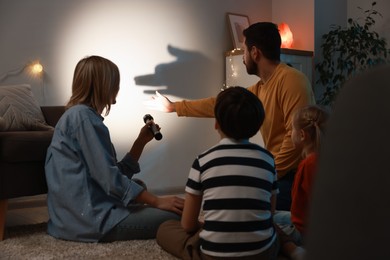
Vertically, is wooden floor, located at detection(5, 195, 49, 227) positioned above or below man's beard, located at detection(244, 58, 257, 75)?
below

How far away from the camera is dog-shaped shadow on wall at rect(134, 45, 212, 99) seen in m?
3.46

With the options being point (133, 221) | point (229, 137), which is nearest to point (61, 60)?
point (133, 221)

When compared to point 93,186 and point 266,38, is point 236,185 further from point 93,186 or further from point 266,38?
point 266,38

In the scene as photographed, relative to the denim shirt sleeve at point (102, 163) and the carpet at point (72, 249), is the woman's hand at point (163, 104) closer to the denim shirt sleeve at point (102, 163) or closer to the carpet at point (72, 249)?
the denim shirt sleeve at point (102, 163)

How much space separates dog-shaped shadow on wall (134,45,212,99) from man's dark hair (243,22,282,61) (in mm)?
1420

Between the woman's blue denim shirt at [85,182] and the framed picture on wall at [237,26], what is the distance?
213 centimetres

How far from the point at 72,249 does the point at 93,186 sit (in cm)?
26

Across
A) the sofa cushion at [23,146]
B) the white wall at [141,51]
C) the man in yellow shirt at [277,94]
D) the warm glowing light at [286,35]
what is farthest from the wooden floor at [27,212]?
the warm glowing light at [286,35]

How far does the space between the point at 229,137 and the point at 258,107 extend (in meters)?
0.13

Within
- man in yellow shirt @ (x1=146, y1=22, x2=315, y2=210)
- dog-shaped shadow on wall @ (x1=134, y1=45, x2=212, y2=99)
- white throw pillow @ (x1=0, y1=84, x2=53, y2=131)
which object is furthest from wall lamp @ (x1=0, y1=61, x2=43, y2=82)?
man in yellow shirt @ (x1=146, y1=22, x2=315, y2=210)

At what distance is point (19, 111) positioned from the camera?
2400mm

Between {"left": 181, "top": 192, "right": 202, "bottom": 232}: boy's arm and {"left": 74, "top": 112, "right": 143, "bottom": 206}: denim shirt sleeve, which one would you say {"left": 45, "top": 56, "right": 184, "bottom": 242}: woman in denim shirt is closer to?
{"left": 74, "top": 112, "right": 143, "bottom": 206}: denim shirt sleeve

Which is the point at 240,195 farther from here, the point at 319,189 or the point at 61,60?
the point at 61,60

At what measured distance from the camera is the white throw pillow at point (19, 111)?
7.70 feet
